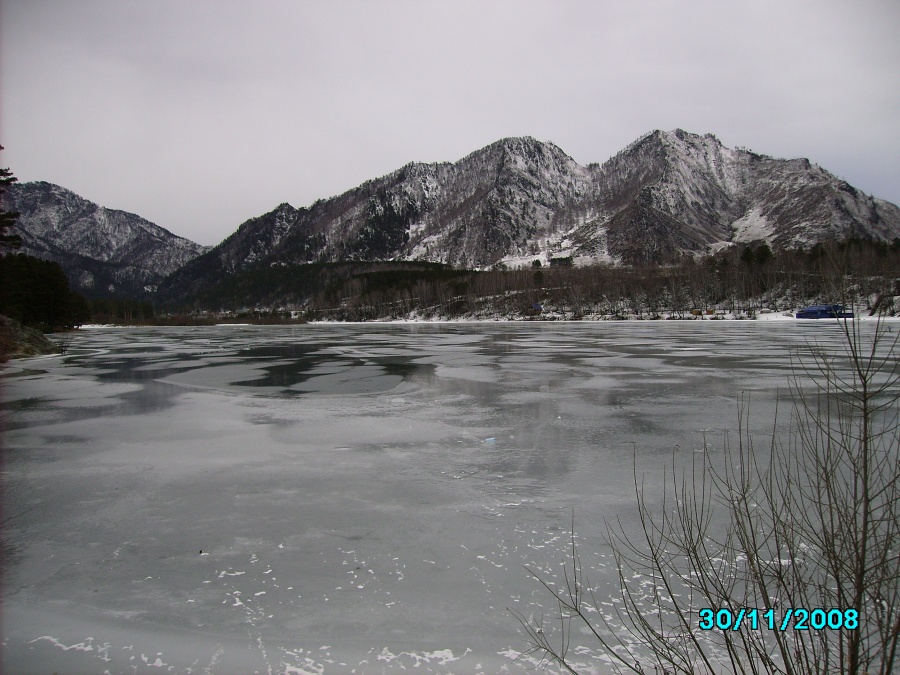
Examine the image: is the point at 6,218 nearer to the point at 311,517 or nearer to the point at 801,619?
the point at 311,517

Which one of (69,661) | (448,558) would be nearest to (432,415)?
(448,558)

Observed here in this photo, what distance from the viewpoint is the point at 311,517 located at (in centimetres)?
645

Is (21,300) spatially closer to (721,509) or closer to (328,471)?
(328,471)

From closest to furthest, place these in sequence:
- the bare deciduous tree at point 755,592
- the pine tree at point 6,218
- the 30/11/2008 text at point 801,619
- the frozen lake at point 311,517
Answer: the 30/11/2008 text at point 801,619 → the bare deciduous tree at point 755,592 → the frozen lake at point 311,517 → the pine tree at point 6,218

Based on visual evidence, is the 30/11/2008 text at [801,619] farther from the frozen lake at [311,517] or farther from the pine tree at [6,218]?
the pine tree at [6,218]

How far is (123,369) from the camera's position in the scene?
2464 centimetres

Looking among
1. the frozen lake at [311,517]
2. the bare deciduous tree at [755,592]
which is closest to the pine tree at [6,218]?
the frozen lake at [311,517]

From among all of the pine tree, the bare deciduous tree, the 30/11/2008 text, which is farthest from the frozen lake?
the pine tree

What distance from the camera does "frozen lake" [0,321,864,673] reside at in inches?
162

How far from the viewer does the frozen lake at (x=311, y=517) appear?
13.5ft

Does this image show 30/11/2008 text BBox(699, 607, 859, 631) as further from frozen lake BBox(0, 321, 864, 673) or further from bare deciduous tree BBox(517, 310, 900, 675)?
frozen lake BBox(0, 321, 864, 673)

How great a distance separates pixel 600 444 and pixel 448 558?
5.07 m

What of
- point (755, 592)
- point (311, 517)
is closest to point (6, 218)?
point (311, 517)

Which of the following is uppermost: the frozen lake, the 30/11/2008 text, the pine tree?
the pine tree
